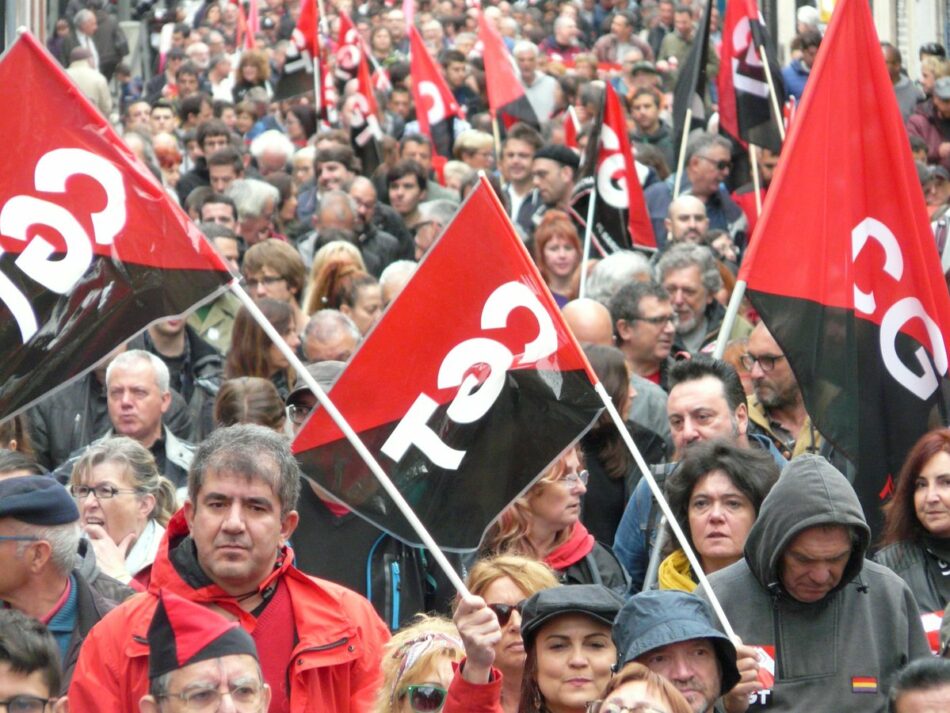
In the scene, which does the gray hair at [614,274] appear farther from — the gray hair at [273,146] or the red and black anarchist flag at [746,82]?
the gray hair at [273,146]

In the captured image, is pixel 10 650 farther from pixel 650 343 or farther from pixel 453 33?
pixel 453 33

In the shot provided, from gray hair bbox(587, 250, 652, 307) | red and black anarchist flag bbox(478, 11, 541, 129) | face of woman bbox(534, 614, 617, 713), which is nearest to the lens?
face of woman bbox(534, 614, 617, 713)

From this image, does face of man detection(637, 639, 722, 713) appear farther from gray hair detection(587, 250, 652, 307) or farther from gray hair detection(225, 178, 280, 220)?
gray hair detection(225, 178, 280, 220)

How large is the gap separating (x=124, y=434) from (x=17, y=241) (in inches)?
101

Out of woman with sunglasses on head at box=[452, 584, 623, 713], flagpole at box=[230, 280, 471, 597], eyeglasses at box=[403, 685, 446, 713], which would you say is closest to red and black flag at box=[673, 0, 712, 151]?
flagpole at box=[230, 280, 471, 597]

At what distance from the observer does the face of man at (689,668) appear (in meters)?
5.36

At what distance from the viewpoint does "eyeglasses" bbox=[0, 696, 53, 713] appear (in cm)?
499

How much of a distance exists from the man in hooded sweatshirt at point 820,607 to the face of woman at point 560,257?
5521 mm

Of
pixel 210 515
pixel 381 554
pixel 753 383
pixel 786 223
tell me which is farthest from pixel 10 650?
pixel 753 383

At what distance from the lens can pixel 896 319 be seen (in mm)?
6961

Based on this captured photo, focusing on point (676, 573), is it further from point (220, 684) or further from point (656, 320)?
point (656, 320)

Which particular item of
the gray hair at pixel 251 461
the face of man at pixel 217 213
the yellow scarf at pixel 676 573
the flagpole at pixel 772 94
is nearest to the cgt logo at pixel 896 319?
the yellow scarf at pixel 676 573

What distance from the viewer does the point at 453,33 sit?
86.7 ft

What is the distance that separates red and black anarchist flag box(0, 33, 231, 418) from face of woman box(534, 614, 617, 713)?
138 cm
